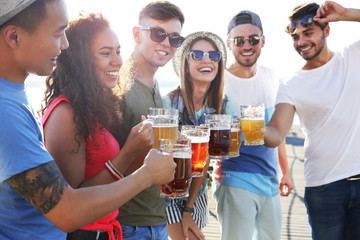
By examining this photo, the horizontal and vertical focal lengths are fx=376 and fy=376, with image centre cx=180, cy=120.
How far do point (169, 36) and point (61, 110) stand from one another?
145 centimetres

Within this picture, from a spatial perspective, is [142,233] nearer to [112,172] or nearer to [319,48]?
[112,172]

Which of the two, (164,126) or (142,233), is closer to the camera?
(164,126)

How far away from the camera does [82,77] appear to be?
2148 mm

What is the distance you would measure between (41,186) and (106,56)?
40.9 inches

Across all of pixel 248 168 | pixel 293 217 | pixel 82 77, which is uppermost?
pixel 82 77

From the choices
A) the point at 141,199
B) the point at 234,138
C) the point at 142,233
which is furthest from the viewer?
the point at 234,138

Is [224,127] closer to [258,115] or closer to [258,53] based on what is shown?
[258,115]

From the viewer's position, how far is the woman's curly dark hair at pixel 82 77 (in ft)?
6.75

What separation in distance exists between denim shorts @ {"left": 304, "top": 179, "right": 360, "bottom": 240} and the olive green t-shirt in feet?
5.33

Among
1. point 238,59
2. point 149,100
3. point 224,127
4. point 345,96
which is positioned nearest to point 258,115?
point 224,127

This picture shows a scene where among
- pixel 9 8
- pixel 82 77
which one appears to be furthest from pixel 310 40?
pixel 9 8

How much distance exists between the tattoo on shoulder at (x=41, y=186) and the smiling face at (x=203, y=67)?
2288mm

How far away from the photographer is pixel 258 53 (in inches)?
162

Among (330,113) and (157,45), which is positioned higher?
(157,45)
